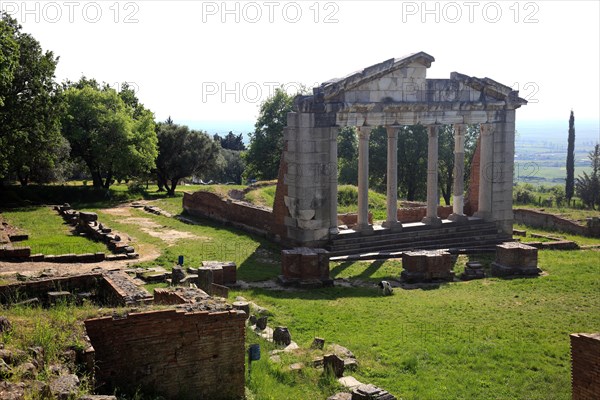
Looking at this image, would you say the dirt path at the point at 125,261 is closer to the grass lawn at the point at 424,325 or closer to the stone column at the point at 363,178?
the grass lawn at the point at 424,325

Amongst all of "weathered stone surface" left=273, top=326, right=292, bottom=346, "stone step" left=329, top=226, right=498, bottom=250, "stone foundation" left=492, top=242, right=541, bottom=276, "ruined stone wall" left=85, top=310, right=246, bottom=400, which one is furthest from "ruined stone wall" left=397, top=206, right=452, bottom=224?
"ruined stone wall" left=85, top=310, right=246, bottom=400

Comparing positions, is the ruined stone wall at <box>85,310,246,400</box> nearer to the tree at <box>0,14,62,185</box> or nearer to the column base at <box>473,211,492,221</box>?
the column base at <box>473,211,492,221</box>

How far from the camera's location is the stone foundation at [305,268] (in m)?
22.7

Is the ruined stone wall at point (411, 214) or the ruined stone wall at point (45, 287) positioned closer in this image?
the ruined stone wall at point (45, 287)

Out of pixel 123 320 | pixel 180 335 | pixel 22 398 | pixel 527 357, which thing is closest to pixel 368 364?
pixel 527 357

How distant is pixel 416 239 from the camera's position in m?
29.6

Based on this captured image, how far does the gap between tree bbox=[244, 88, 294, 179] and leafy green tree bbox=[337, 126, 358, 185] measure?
19.9 feet

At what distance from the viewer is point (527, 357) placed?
49.1ft

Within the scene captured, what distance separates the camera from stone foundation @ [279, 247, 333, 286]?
74.4ft

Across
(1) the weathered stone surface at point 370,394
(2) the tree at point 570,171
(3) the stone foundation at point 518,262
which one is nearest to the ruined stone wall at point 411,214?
(3) the stone foundation at point 518,262

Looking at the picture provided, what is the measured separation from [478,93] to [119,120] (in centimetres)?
2571

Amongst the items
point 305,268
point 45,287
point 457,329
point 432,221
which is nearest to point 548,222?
point 432,221

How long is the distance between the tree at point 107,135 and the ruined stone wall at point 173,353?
3433 centimetres

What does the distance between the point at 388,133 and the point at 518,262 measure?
28.3 ft
